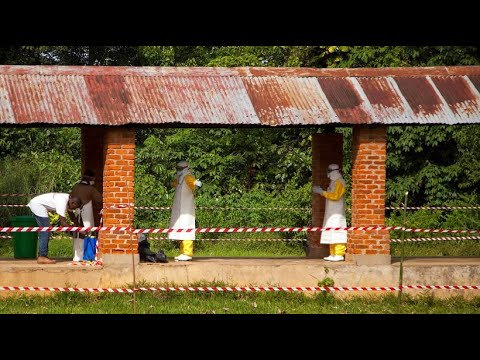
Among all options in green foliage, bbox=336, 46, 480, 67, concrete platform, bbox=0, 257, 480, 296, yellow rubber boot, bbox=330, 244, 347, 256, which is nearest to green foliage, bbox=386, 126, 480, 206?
green foliage, bbox=336, 46, 480, 67

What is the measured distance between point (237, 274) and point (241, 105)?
2628mm

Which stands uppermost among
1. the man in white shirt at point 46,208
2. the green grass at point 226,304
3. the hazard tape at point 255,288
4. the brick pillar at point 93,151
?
the brick pillar at point 93,151

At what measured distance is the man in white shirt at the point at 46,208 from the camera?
16047mm

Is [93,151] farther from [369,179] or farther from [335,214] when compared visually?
[369,179]

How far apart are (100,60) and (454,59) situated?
12169 millimetres

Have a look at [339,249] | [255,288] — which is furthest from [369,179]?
[255,288]

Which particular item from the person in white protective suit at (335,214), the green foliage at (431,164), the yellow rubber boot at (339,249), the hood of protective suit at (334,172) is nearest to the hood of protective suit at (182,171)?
the person in white protective suit at (335,214)

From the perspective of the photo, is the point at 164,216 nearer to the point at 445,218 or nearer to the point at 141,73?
the point at 445,218

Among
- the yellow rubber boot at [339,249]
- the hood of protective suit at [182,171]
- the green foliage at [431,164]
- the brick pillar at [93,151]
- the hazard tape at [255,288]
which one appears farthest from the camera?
the green foliage at [431,164]

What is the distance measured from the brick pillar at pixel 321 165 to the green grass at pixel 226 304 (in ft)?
8.60

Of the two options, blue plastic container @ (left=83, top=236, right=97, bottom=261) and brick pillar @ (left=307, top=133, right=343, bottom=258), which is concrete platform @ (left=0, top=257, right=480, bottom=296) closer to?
blue plastic container @ (left=83, top=236, right=97, bottom=261)

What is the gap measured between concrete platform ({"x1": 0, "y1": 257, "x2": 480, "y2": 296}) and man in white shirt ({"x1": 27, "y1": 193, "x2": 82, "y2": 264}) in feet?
0.93

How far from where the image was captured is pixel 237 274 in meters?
15.7

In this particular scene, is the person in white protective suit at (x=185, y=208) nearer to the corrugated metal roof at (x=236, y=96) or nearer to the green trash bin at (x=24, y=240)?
the corrugated metal roof at (x=236, y=96)
